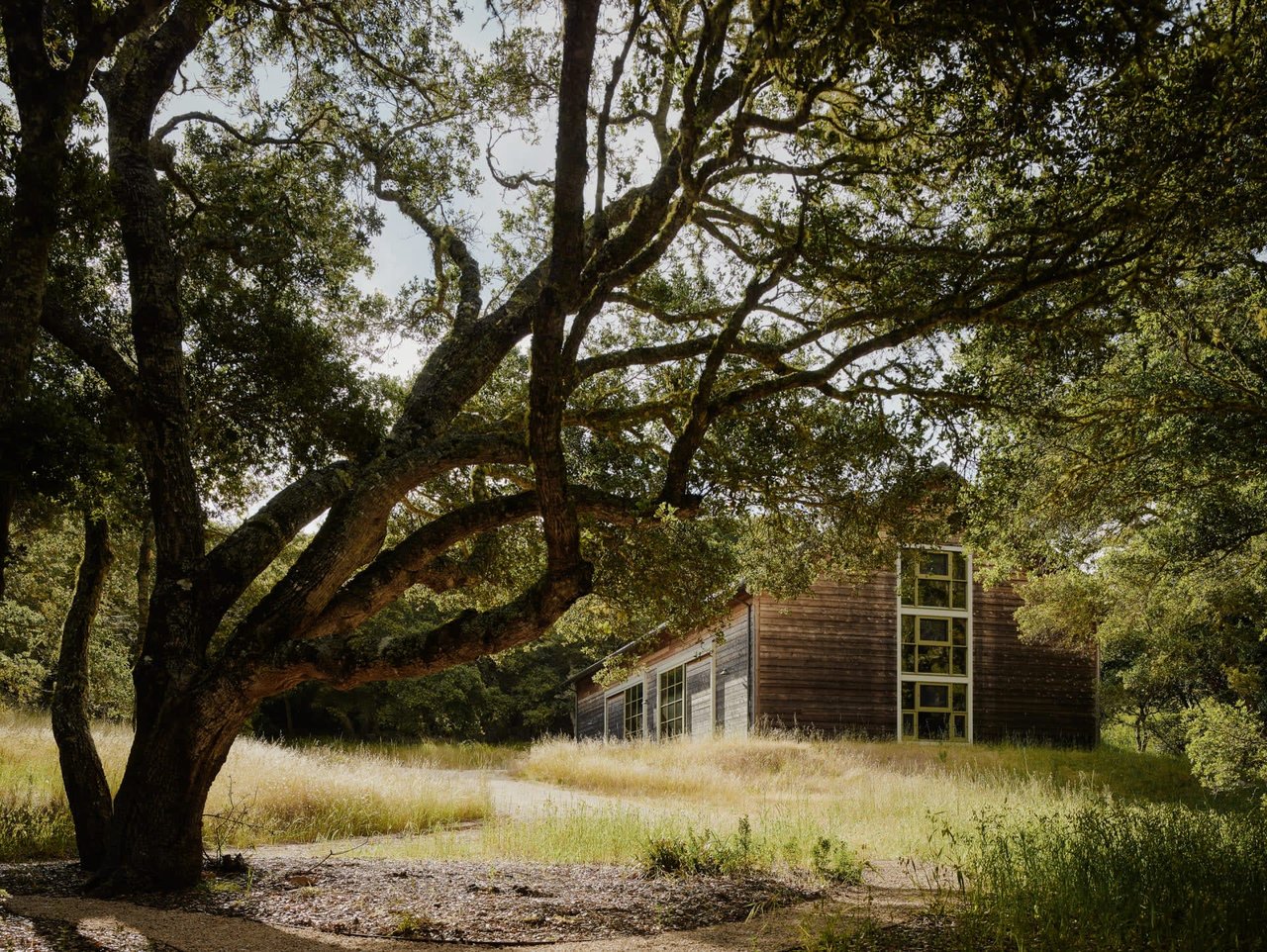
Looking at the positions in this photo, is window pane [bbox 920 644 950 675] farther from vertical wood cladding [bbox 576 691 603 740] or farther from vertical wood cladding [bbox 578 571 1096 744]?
vertical wood cladding [bbox 576 691 603 740]

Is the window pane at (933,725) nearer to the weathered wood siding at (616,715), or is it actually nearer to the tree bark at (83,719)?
the weathered wood siding at (616,715)


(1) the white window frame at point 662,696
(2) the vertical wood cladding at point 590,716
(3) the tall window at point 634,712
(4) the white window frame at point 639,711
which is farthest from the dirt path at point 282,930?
(2) the vertical wood cladding at point 590,716

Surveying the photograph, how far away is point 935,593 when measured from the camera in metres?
21.9

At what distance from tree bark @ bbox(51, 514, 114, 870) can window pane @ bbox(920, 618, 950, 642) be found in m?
17.6

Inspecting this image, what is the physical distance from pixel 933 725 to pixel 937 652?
167 centimetres

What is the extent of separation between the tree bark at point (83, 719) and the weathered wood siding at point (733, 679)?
14.4 m

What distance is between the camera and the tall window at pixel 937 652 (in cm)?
2133

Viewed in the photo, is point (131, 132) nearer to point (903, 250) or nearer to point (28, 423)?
point (28, 423)

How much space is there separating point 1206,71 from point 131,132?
8.32 metres

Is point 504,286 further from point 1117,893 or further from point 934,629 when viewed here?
point 934,629

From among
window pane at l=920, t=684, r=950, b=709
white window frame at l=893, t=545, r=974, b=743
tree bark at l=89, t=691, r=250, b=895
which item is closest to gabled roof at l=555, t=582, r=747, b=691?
white window frame at l=893, t=545, r=974, b=743

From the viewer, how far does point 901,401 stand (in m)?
8.42

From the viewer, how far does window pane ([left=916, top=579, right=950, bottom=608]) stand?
21844 mm

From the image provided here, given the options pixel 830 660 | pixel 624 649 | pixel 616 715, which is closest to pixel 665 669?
pixel 616 715
